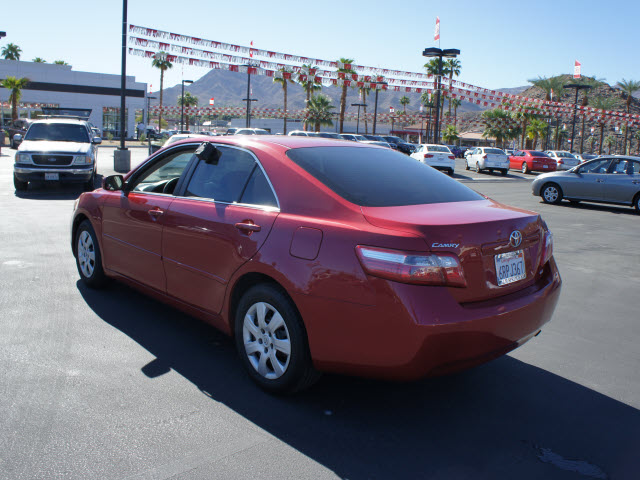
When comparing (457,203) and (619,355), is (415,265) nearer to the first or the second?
(457,203)

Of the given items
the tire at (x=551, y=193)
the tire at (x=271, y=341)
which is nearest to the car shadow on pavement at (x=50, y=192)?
the tire at (x=271, y=341)

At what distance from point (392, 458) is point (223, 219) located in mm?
1802

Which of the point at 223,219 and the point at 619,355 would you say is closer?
the point at 223,219

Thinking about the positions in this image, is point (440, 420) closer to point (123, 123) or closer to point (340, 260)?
point (340, 260)

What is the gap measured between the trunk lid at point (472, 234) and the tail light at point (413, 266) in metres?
0.05

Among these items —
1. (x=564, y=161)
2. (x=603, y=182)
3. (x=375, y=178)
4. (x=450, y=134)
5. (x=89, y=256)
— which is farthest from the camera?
(x=450, y=134)

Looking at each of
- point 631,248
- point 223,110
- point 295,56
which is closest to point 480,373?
point 631,248

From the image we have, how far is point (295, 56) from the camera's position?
24516 millimetres

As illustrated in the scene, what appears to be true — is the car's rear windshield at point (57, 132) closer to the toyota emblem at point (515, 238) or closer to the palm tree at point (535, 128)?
the toyota emblem at point (515, 238)

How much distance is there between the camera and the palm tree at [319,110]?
6275cm

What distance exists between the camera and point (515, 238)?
10.7 feet

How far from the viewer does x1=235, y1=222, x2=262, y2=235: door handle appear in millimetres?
3441

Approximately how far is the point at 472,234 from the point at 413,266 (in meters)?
0.43

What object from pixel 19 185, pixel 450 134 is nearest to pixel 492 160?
pixel 19 185
